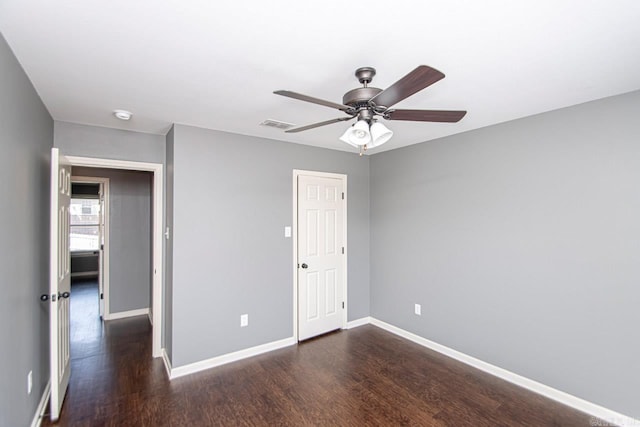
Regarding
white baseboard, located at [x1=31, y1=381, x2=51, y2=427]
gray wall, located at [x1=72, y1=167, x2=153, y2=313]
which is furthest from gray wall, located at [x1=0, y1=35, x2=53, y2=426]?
gray wall, located at [x1=72, y1=167, x2=153, y2=313]

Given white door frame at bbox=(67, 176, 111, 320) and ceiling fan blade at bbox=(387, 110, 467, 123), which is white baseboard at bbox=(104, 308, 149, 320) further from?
ceiling fan blade at bbox=(387, 110, 467, 123)

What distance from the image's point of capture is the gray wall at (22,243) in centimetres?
166

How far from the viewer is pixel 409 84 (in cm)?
140

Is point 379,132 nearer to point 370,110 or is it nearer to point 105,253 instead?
point 370,110

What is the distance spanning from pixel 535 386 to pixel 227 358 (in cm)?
292

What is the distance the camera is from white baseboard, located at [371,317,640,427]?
7.54 feet

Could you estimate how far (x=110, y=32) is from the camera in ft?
5.04

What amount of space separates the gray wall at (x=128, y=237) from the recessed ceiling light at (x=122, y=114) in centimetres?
221

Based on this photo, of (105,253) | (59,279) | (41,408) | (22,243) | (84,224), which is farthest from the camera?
(84,224)

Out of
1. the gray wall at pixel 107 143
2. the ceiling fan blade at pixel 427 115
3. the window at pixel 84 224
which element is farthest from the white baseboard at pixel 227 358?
the window at pixel 84 224

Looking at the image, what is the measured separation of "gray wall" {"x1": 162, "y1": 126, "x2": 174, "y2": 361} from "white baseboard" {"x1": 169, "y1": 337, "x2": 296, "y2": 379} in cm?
17

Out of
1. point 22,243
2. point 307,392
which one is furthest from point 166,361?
point 22,243

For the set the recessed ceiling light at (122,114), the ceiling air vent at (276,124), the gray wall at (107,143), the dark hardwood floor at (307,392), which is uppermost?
the ceiling air vent at (276,124)

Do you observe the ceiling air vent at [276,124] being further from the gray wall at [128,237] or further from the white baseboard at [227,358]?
the gray wall at [128,237]
